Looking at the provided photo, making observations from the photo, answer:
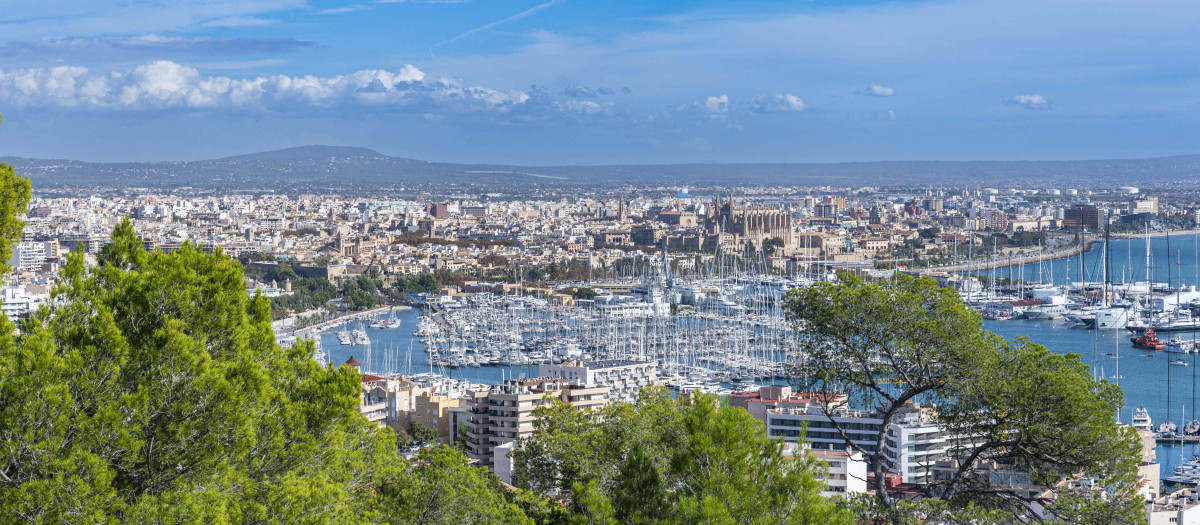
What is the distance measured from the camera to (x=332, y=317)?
2814 cm

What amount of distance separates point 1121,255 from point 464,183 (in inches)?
2811

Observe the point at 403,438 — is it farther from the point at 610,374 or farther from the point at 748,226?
the point at 748,226

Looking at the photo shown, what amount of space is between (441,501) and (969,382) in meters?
1.94

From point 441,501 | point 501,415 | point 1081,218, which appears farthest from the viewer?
point 1081,218

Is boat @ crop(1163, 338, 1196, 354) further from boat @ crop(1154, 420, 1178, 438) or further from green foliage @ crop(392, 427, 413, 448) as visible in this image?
green foliage @ crop(392, 427, 413, 448)

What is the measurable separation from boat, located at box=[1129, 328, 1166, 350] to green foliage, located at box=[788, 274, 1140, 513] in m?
18.8

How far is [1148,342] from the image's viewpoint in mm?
21531

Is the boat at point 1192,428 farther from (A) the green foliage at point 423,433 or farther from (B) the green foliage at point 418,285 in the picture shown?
(B) the green foliage at point 418,285

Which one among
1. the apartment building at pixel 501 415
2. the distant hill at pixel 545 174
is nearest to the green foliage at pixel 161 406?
the apartment building at pixel 501 415

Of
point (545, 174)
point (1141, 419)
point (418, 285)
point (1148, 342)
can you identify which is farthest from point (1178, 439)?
point (545, 174)

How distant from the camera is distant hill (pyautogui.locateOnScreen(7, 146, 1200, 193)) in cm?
9818

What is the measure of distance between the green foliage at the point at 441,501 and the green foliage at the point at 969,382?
130cm

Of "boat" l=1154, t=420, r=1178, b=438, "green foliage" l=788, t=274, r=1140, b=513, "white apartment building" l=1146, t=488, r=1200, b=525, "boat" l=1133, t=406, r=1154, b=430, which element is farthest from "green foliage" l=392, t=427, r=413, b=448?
"green foliage" l=788, t=274, r=1140, b=513

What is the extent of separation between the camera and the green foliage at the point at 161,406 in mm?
2746
